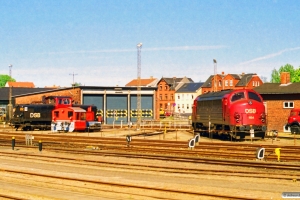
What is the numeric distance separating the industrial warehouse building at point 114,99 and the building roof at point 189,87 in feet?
180

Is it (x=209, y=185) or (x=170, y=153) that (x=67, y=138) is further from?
(x=209, y=185)

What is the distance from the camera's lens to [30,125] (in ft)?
191

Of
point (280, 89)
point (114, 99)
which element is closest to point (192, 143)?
point (280, 89)

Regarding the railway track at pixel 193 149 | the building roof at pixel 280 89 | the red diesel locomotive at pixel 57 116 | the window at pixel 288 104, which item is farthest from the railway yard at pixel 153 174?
the window at pixel 288 104

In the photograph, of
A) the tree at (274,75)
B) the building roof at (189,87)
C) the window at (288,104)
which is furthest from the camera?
the tree at (274,75)

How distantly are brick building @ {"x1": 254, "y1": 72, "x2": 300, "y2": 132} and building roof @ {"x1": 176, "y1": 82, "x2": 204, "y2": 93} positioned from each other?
273 ft

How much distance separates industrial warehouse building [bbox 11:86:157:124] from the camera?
262ft

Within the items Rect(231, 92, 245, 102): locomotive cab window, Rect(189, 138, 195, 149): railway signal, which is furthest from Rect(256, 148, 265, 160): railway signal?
Rect(231, 92, 245, 102): locomotive cab window

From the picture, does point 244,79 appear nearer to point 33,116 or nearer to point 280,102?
point 280,102

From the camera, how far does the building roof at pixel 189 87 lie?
137 metres

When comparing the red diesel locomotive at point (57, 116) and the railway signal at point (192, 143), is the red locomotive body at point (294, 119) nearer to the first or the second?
the railway signal at point (192, 143)

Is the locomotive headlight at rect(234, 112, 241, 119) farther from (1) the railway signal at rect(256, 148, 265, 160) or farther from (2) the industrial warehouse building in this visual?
(2) the industrial warehouse building

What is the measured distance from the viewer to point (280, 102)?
51562 millimetres

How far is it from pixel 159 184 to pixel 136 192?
181cm
